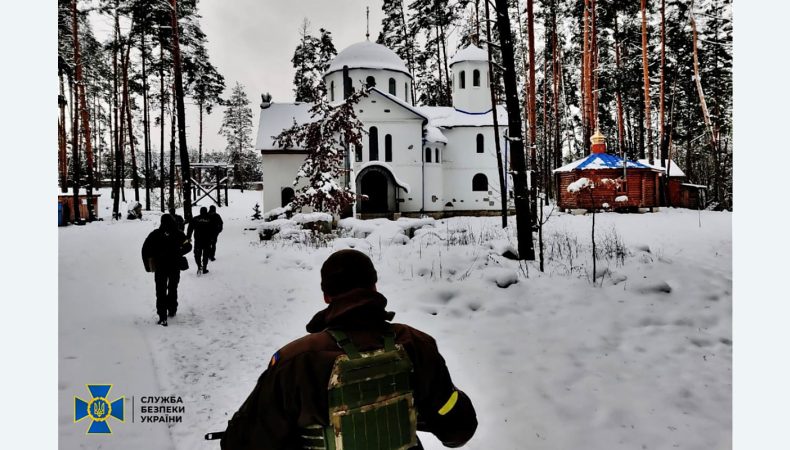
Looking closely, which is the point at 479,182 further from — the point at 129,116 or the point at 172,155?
the point at 172,155

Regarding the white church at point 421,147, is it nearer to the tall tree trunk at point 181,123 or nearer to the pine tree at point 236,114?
the pine tree at point 236,114

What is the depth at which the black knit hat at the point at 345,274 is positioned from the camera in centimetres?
173

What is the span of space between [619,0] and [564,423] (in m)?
9.44

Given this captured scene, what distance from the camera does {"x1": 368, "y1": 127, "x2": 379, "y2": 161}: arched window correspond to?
19766 millimetres

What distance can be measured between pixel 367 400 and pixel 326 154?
7895mm

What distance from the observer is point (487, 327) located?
4.86 metres

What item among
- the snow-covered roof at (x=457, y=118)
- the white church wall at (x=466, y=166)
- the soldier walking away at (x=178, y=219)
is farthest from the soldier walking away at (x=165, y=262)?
the snow-covered roof at (x=457, y=118)

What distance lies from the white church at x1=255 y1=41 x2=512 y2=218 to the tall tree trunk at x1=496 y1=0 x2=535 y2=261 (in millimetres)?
11313

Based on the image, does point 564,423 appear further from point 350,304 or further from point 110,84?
point 110,84

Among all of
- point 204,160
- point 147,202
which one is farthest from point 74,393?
point 204,160

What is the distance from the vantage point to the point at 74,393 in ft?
12.5

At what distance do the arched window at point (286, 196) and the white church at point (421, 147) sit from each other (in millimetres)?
9148

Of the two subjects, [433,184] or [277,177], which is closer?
[277,177]

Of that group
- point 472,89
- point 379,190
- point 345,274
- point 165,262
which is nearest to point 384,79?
point 472,89
